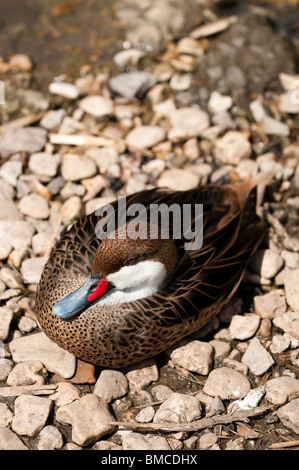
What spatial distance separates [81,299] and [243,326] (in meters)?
1.19

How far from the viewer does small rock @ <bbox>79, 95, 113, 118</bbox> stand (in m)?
5.42

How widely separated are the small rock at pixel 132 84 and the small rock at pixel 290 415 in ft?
10.6

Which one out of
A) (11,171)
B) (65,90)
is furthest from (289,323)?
(65,90)

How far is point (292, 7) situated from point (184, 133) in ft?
8.40

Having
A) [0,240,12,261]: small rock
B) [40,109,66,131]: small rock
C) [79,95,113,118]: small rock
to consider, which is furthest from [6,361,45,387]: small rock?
[79,95,113,118]: small rock

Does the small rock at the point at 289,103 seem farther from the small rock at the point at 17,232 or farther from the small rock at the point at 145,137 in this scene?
the small rock at the point at 17,232

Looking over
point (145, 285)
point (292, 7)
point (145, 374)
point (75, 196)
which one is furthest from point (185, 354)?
point (292, 7)

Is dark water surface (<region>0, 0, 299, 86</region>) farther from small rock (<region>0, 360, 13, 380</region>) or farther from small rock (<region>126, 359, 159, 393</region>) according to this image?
small rock (<region>126, 359, 159, 393</region>)

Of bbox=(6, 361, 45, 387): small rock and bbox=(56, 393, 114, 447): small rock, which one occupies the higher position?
bbox=(6, 361, 45, 387): small rock

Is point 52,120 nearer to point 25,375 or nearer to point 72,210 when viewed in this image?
point 72,210

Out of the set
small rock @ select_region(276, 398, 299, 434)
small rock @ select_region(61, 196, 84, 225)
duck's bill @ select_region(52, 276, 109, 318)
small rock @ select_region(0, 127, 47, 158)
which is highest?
small rock @ select_region(0, 127, 47, 158)

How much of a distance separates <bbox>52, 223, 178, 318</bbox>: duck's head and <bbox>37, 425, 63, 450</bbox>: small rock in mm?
658

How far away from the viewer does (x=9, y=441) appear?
3.31 m
